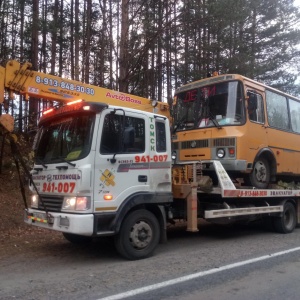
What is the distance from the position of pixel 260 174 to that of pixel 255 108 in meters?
1.68

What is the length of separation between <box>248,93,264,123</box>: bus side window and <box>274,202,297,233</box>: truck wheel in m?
2.69

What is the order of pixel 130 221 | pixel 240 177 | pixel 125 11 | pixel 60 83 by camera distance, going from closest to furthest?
1. pixel 130 221
2. pixel 60 83
3. pixel 240 177
4. pixel 125 11

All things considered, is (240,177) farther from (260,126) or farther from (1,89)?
(1,89)

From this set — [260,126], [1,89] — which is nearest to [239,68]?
[260,126]

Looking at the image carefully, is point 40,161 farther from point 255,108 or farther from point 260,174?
point 260,174

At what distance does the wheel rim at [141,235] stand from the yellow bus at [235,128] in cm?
241

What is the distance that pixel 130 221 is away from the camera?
262 inches

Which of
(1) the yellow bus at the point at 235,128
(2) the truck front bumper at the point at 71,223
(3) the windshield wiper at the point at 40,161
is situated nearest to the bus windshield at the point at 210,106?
(1) the yellow bus at the point at 235,128

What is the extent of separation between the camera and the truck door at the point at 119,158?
6.31m

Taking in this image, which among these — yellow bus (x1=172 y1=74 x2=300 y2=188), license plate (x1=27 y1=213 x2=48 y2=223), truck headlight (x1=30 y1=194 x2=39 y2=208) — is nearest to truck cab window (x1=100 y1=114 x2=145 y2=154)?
license plate (x1=27 y1=213 x2=48 y2=223)

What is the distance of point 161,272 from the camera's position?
6.07m

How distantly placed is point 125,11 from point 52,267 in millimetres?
10523

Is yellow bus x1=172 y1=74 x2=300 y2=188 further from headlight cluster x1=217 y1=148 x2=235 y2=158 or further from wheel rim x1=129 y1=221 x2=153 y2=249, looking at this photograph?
wheel rim x1=129 y1=221 x2=153 y2=249

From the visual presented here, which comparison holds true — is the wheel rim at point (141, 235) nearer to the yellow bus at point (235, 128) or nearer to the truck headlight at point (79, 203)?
the truck headlight at point (79, 203)
